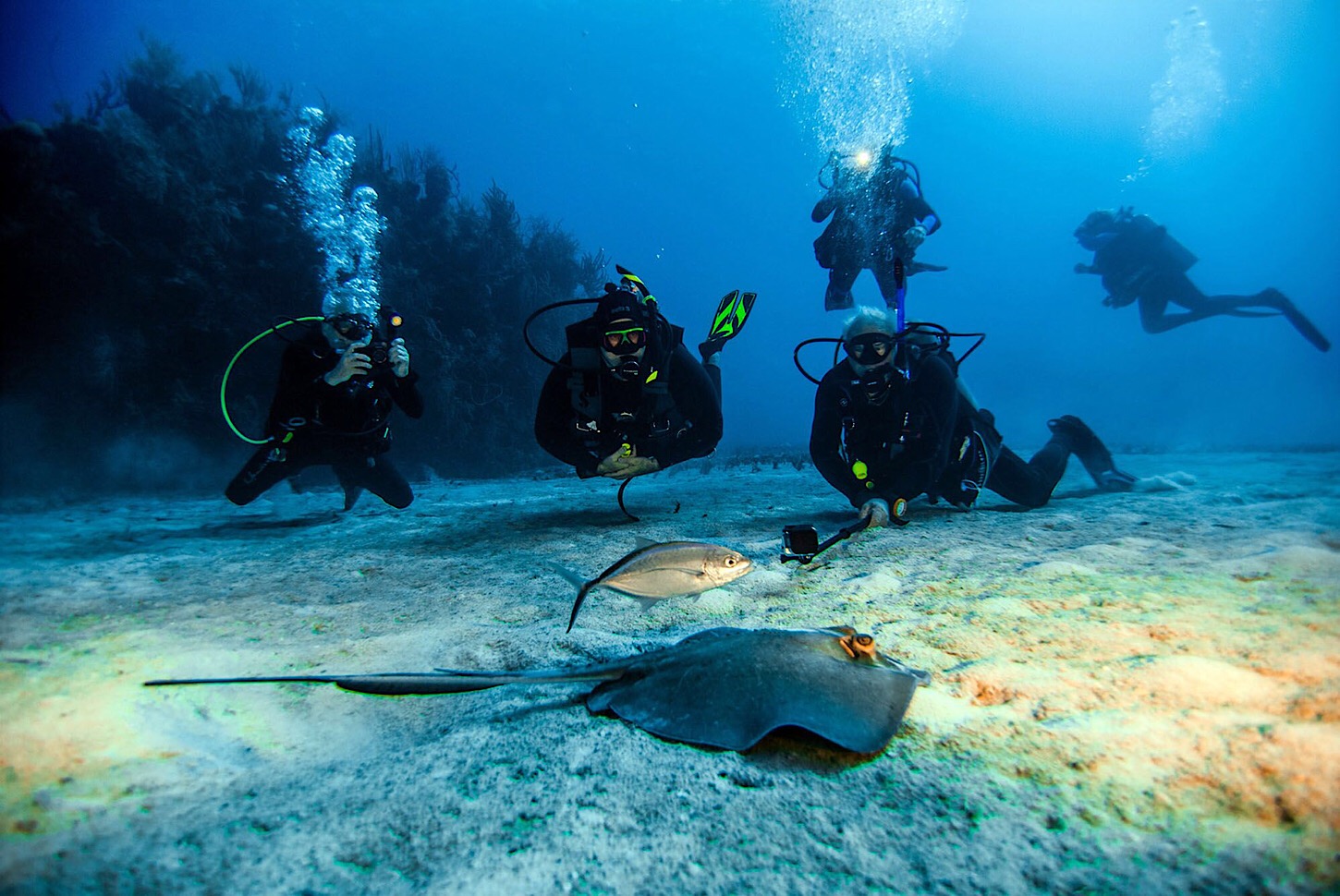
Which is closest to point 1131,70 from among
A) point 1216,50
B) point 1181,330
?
point 1216,50

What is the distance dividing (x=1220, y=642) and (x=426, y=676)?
10.2ft

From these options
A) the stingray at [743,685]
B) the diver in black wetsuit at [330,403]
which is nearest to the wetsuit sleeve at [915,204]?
the diver in black wetsuit at [330,403]

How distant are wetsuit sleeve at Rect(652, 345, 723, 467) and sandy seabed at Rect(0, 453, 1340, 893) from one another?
252 cm

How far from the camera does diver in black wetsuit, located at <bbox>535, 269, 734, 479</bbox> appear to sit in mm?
5219

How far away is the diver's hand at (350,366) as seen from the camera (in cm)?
576

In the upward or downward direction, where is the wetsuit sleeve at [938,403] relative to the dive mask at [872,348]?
downward

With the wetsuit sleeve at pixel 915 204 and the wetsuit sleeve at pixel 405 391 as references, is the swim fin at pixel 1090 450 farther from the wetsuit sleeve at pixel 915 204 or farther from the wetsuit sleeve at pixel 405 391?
the wetsuit sleeve at pixel 405 391

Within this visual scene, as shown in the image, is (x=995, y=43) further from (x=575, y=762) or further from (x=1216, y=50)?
(x=575, y=762)

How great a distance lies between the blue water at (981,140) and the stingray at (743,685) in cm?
2907

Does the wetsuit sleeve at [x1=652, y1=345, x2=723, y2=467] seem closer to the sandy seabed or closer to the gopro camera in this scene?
the gopro camera

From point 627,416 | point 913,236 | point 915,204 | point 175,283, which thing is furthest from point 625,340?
point 175,283

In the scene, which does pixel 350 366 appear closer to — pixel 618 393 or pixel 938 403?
pixel 618 393

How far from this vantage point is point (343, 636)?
2.64 metres

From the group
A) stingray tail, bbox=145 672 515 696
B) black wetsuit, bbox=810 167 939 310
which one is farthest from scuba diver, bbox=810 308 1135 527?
black wetsuit, bbox=810 167 939 310
